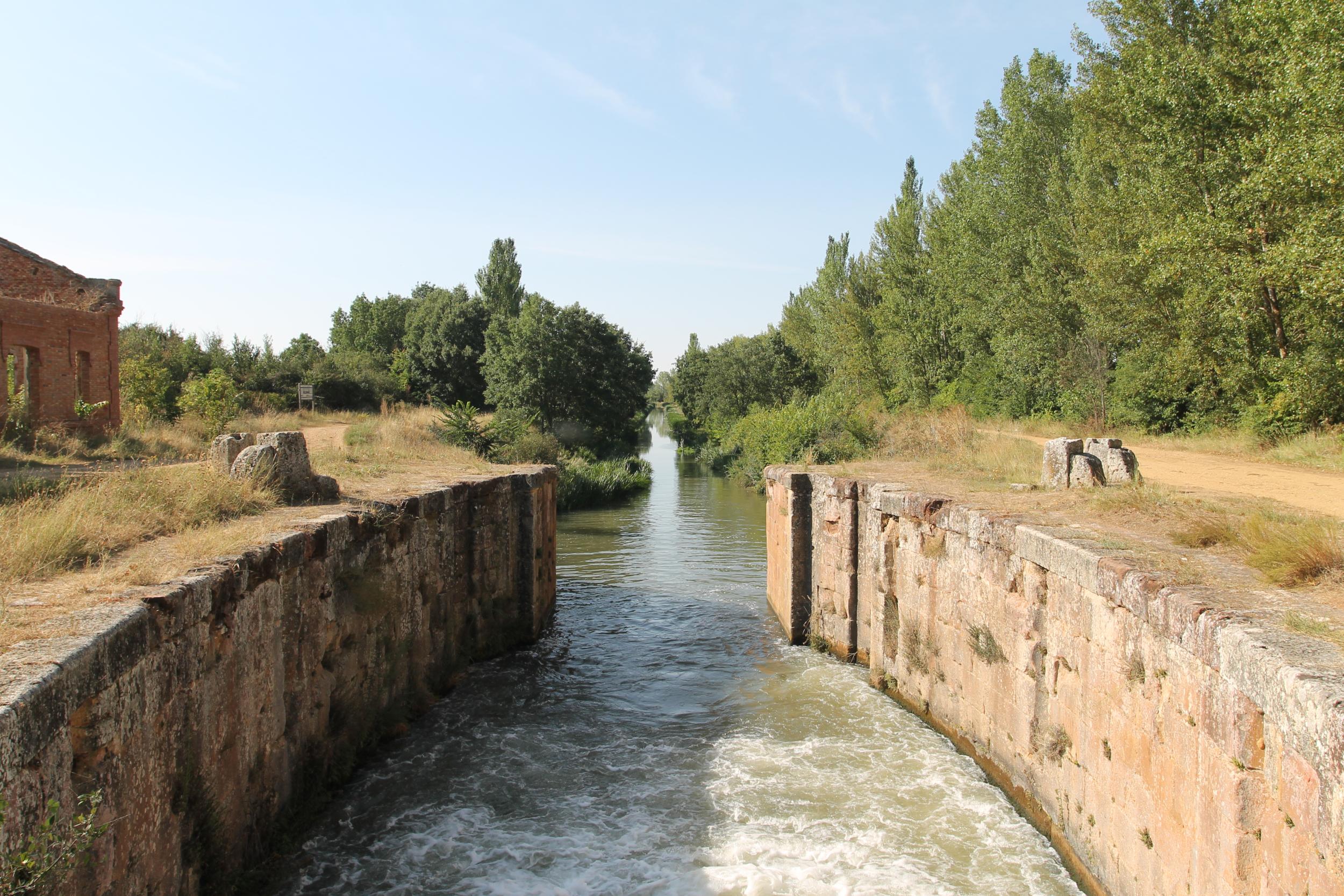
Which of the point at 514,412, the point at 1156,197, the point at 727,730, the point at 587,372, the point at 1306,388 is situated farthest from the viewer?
the point at 587,372

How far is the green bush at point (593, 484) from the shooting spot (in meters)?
26.0

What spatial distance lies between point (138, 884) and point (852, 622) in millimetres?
7925

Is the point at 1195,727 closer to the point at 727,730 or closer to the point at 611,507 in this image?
the point at 727,730

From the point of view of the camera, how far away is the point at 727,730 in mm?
8312

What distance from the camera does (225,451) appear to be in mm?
8273

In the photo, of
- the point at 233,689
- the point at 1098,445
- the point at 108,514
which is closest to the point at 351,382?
the point at 108,514

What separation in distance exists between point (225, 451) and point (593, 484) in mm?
18949

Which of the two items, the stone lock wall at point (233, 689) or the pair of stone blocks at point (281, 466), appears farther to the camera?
the pair of stone blocks at point (281, 466)

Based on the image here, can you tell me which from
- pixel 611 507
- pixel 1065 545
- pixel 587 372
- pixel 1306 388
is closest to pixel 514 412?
pixel 587 372

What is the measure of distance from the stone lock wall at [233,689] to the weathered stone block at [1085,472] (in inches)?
247

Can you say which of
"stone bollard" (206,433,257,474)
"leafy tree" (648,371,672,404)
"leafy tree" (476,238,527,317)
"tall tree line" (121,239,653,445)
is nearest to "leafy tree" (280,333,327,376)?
"tall tree line" (121,239,653,445)

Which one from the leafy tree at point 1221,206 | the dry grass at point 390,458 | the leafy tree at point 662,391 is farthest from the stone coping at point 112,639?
the leafy tree at point 662,391

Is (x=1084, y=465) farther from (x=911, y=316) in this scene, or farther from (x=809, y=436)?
(x=911, y=316)

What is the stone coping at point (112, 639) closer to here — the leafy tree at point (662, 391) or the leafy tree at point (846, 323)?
the leafy tree at point (846, 323)
